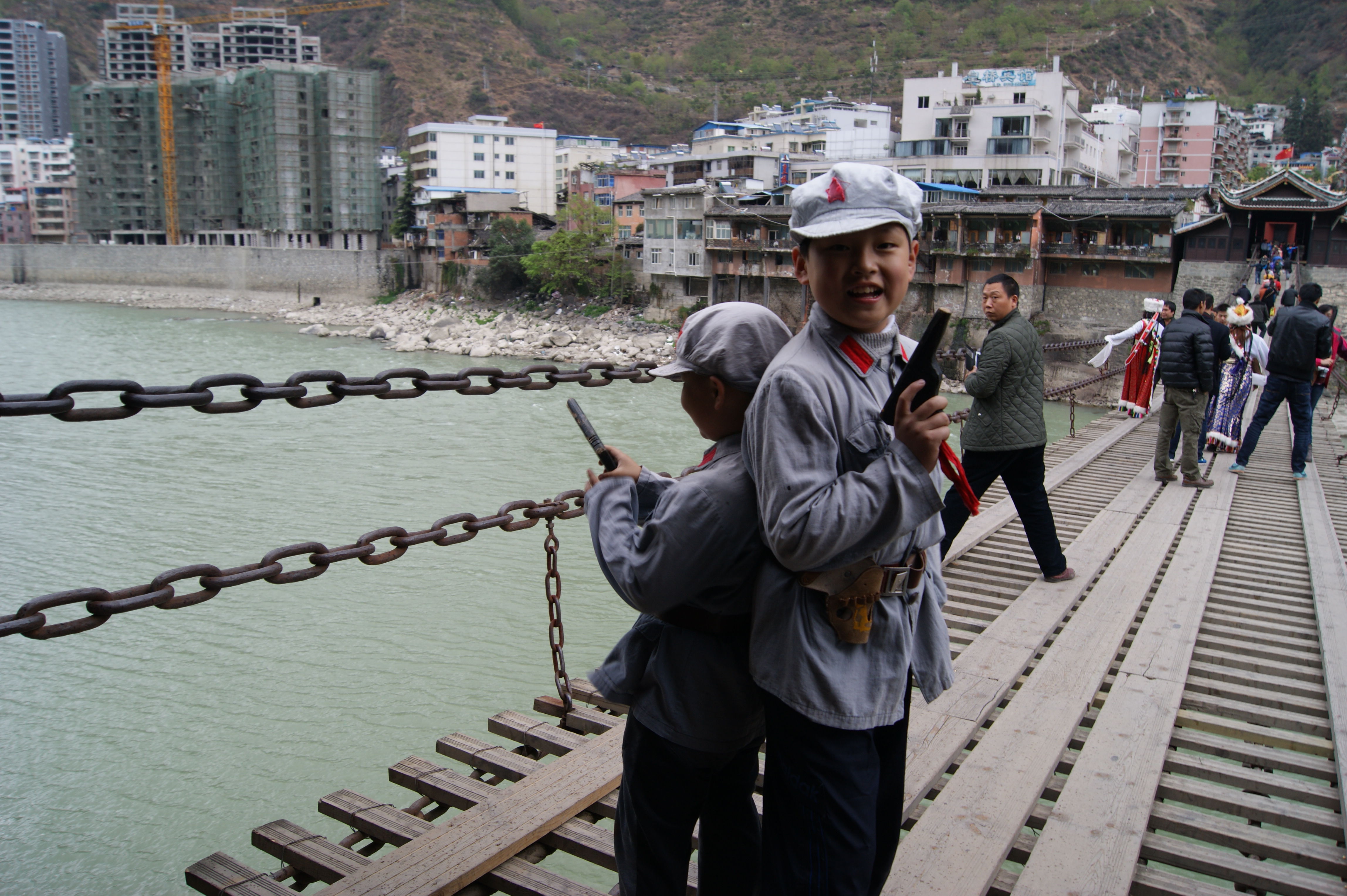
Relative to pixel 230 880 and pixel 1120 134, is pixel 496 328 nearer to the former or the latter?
pixel 1120 134

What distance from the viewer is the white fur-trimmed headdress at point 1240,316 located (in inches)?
306

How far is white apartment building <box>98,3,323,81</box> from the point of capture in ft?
311

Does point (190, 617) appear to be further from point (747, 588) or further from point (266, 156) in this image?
point (266, 156)

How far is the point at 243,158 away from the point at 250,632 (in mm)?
60804

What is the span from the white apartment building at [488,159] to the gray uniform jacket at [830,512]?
2083 inches

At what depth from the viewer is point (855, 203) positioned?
5.35ft

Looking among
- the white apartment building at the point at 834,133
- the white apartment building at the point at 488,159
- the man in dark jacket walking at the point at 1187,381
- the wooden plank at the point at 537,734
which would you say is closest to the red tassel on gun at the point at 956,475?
the wooden plank at the point at 537,734

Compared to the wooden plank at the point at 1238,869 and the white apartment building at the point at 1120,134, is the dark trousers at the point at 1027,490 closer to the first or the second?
the wooden plank at the point at 1238,869

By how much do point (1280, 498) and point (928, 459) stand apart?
6421 millimetres

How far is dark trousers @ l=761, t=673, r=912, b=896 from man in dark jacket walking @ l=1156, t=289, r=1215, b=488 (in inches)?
232

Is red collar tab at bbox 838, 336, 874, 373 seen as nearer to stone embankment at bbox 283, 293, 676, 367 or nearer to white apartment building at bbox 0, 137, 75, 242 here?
stone embankment at bbox 283, 293, 676, 367

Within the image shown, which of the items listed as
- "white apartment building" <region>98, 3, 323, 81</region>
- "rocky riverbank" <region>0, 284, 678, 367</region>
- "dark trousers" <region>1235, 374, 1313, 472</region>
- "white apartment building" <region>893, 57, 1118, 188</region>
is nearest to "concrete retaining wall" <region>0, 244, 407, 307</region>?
"rocky riverbank" <region>0, 284, 678, 367</region>

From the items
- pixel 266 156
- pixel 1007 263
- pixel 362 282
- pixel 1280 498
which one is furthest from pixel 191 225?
pixel 1280 498

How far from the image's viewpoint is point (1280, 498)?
6.66 meters
